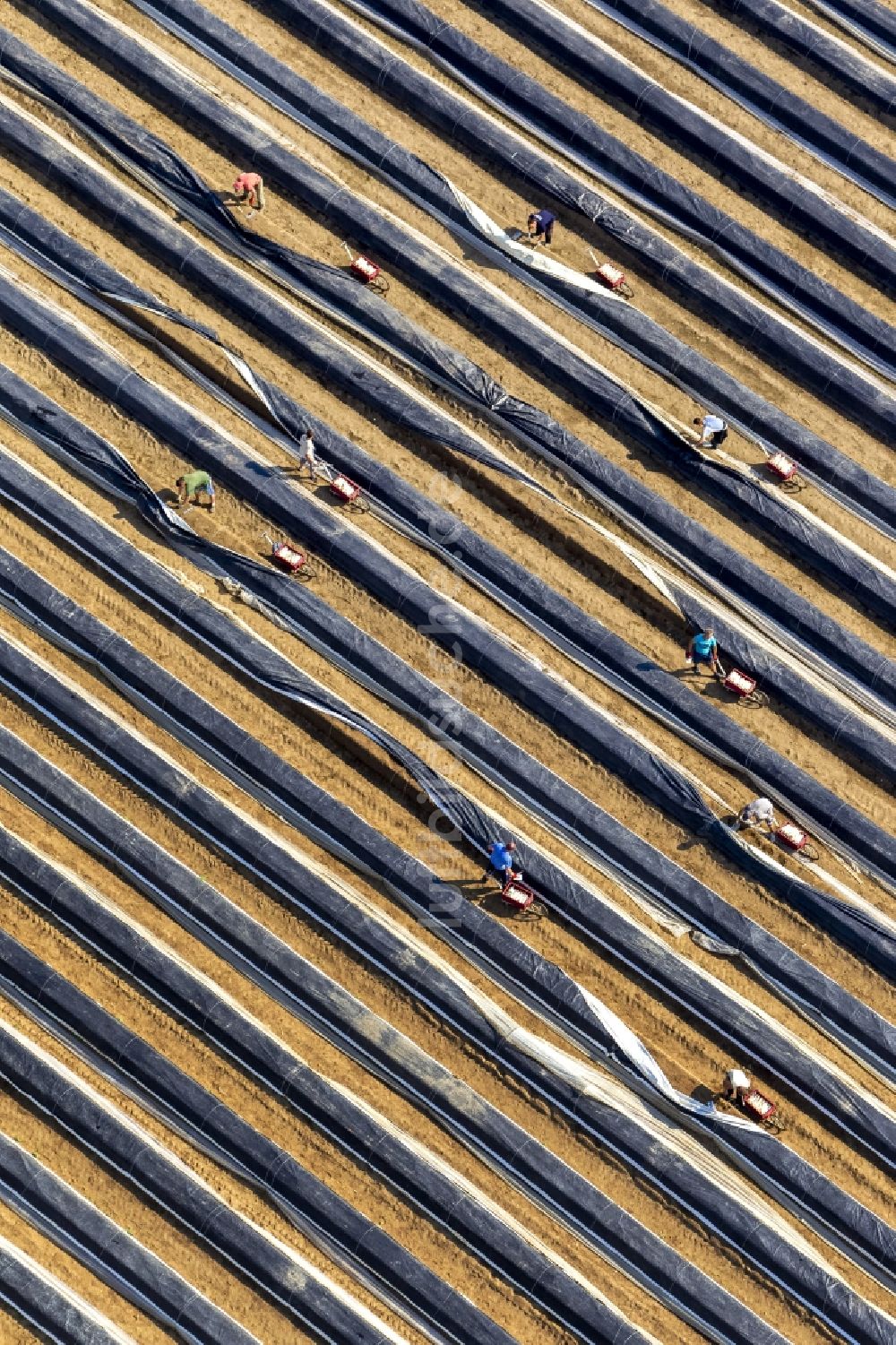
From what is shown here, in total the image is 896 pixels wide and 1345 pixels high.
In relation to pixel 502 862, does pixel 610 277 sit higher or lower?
higher

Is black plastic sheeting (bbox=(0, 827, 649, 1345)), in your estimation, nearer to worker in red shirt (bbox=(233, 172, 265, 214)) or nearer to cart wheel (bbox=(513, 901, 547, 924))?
cart wheel (bbox=(513, 901, 547, 924))

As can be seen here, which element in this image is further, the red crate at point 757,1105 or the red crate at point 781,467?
the red crate at point 781,467

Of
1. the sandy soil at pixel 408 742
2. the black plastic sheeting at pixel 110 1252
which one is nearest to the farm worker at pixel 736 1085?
the sandy soil at pixel 408 742

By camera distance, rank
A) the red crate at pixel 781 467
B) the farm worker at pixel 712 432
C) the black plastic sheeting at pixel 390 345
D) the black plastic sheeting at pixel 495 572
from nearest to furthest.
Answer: the black plastic sheeting at pixel 495 572 < the black plastic sheeting at pixel 390 345 < the farm worker at pixel 712 432 < the red crate at pixel 781 467

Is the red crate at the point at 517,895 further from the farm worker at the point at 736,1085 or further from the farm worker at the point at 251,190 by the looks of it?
the farm worker at the point at 251,190

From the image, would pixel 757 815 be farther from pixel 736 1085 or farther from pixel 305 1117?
pixel 305 1117

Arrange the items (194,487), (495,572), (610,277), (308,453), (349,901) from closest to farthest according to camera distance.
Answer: (349,901), (194,487), (308,453), (495,572), (610,277)

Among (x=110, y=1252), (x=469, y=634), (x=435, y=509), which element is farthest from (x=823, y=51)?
(x=110, y=1252)

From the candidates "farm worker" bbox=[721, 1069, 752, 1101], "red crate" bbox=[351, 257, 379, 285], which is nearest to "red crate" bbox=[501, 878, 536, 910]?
"farm worker" bbox=[721, 1069, 752, 1101]
